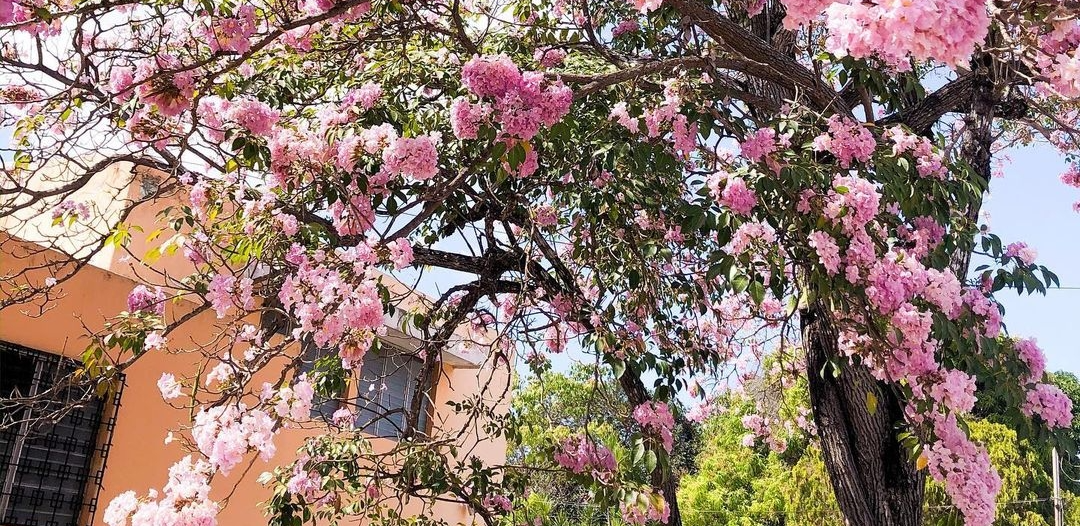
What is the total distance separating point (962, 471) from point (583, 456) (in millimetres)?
1553

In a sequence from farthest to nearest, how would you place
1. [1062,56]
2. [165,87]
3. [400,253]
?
[400,253], [165,87], [1062,56]

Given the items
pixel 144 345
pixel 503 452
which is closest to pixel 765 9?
pixel 144 345

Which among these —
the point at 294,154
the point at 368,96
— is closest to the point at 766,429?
the point at 368,96

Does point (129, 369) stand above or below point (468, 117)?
above

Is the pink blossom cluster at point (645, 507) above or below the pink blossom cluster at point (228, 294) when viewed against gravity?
below

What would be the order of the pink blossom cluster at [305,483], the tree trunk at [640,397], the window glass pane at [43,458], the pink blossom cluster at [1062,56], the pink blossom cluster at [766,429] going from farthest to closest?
the pink blossom cluster at [766,429] → the window glass pane at [43,458] → the tree trunk at [640,397] → the pink blossom cluster at [305,483] → the pink blossom cluster at [1062,56]

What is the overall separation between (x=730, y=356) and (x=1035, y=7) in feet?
13.0

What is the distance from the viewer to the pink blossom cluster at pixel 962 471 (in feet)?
8.45

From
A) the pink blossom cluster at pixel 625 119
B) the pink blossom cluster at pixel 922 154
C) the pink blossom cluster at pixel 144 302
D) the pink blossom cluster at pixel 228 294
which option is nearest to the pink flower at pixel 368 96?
the pink blossom cluster at pixel 228 294

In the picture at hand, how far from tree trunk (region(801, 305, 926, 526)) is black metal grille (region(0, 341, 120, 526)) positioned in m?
4.68

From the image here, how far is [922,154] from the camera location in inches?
113

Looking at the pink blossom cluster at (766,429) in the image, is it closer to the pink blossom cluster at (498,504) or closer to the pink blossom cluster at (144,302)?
the pink blossom cluster at (498,504)

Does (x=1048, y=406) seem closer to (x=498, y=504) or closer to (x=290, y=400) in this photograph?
(x=498, y=504)

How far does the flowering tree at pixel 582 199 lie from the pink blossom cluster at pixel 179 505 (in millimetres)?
10
